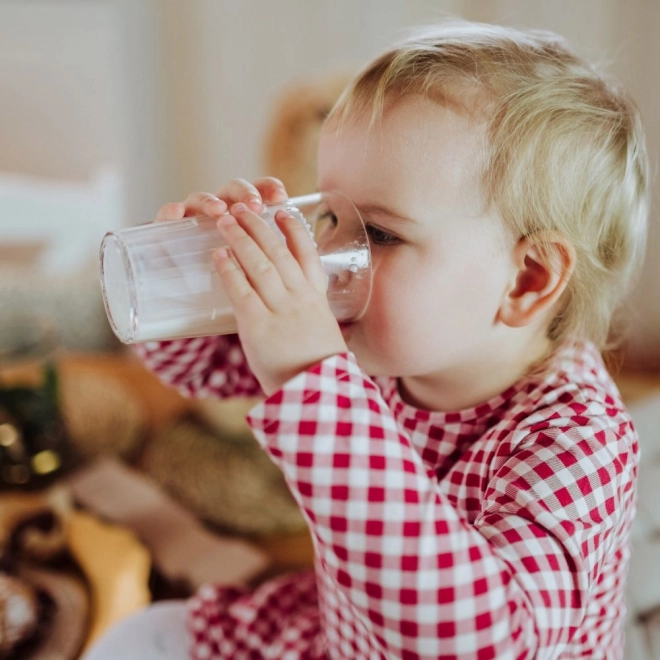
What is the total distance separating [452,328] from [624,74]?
1.02 meters

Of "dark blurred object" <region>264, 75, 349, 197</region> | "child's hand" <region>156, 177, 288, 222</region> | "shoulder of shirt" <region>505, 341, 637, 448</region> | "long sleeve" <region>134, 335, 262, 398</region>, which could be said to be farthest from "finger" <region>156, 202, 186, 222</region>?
"dark blurred object" <region>264, 75, 349, 197</region>

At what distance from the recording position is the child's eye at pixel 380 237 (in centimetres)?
62

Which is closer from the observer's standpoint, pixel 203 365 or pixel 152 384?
pixel 203 365

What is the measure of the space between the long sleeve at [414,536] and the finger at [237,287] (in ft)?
0.20

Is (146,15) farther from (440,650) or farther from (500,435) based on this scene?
(440,650)

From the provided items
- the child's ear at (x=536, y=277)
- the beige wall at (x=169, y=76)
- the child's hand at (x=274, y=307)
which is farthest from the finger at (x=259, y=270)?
the beige wall at (x=169, y=76)

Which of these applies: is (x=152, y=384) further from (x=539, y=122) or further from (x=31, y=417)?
(x=539, y=122)

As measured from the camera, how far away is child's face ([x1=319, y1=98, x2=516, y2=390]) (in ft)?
1.96

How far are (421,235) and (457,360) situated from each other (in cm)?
13

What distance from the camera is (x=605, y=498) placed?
1.84ft

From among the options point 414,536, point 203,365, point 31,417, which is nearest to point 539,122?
point 414,536

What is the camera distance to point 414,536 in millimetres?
493

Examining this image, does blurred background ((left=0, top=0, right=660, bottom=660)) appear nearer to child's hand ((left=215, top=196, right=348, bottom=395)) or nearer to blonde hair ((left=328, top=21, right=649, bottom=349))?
Answer: blonde hair ((left=328, top=21, right=649, bottom=349))

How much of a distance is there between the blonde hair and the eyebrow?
0.07 metres
